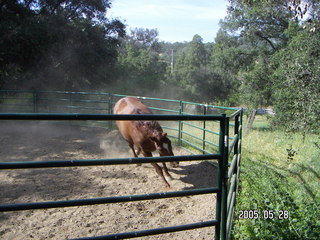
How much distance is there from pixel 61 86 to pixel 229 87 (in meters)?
24.0

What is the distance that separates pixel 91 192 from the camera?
5.01 meters

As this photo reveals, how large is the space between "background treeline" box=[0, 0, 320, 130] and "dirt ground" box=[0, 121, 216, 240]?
3.27 meters

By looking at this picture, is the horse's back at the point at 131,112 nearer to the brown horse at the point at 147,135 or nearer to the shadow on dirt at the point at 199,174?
the brown horse at the point at 147,135

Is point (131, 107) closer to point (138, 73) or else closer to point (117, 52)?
point (117, 52)

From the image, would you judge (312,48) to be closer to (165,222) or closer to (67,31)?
(165,222)

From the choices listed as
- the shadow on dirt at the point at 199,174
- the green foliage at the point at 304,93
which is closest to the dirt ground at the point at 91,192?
the shadow on dirt at the point at 199,174

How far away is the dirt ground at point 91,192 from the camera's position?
3.71 metres

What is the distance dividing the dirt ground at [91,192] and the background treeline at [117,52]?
3271mm

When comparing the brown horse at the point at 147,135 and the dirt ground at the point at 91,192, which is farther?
the brown horse at the point at 147,135

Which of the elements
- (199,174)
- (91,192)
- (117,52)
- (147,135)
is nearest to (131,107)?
(147,135)

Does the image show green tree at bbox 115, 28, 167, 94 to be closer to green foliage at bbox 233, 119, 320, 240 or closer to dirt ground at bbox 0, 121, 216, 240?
dirt ground at bbox 0, 121, 216, 240

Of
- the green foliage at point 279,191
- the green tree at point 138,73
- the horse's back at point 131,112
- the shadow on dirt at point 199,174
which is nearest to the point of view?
the green foliage at point 279,191

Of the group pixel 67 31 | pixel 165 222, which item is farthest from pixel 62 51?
pixel 165 222

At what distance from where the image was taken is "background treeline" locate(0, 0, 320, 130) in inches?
302
